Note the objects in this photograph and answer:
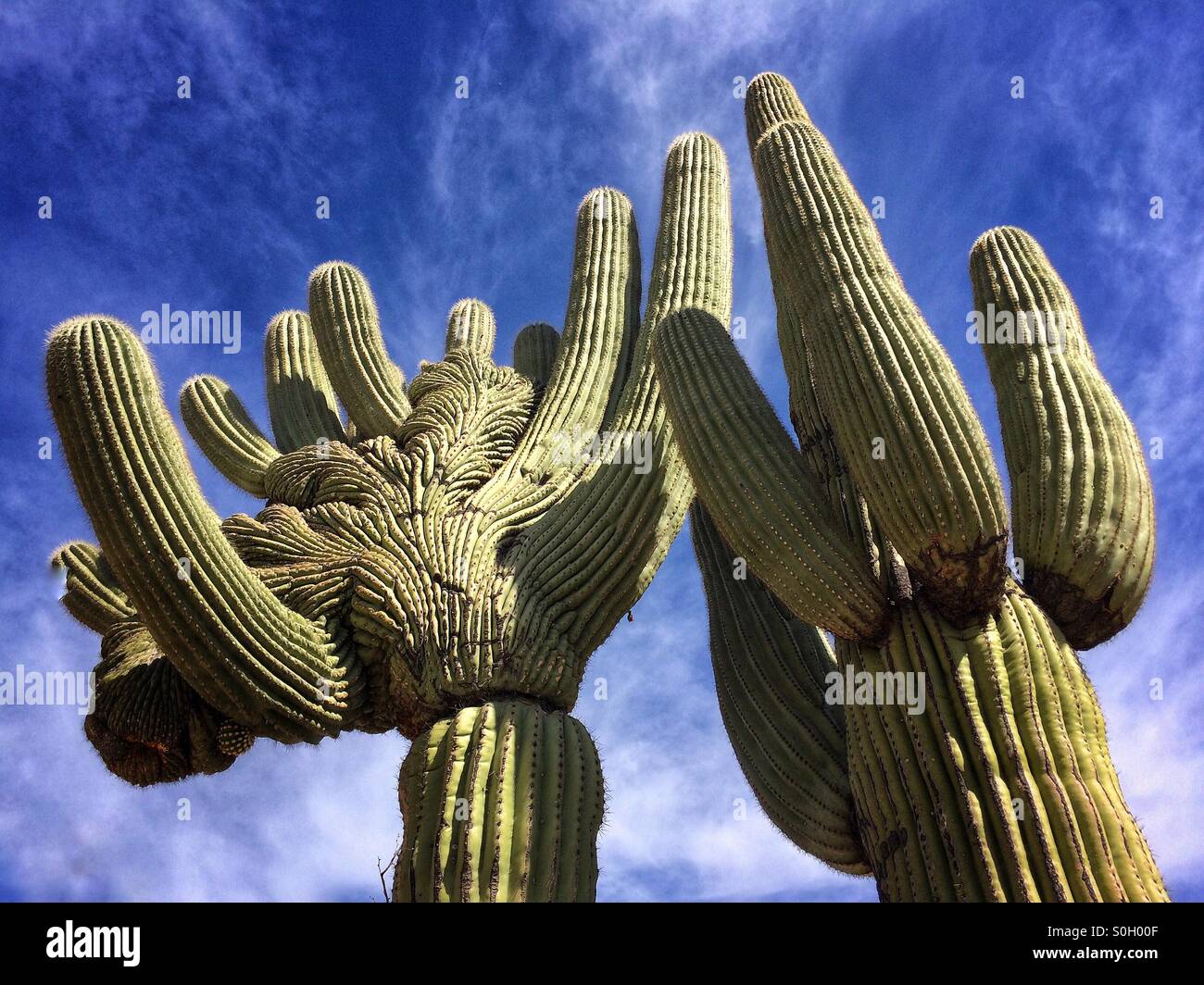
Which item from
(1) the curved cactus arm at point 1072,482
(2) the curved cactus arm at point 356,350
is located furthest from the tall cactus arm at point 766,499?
(2) the curved cactus arm at point 356,350

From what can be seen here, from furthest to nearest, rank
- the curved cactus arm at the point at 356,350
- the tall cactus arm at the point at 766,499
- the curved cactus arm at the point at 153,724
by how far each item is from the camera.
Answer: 1. the curved cactus arm at the point at 356,350
2. the curved cactus arm at the point at 153,724
3. the tall cactus arm at the point at 766,499

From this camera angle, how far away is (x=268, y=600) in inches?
189

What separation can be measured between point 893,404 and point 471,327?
184 inches

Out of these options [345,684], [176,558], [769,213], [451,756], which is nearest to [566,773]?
[451,756]

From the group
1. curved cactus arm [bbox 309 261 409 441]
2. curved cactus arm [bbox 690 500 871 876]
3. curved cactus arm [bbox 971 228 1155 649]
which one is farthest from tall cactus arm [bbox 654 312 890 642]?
curved cactus arm [bbox 309 261 409 441]

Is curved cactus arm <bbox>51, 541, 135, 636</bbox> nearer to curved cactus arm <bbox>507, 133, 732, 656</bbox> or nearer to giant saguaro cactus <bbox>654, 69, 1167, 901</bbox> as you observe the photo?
curved cactus arm <bbox>507, 133, 732, 656</bbox>

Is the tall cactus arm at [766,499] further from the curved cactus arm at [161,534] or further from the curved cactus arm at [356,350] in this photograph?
the curved cactus arm at [356,350]

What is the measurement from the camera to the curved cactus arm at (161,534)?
167 inches

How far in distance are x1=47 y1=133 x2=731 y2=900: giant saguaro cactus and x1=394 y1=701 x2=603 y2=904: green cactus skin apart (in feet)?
0.04

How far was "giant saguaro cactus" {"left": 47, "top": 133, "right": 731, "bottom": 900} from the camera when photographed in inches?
170

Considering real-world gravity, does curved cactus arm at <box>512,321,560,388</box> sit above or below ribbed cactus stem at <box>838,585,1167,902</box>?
above

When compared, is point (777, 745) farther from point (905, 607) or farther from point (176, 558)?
point (176, 558)

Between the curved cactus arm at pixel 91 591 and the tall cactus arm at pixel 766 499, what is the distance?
3229 mm

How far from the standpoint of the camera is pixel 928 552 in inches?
174
